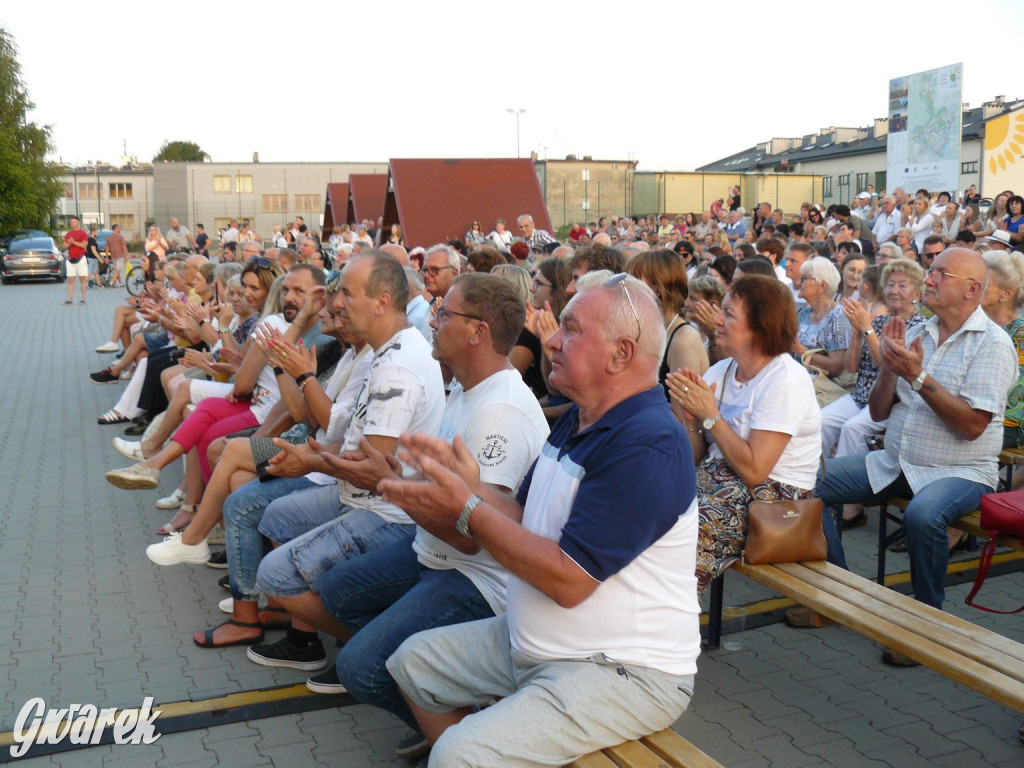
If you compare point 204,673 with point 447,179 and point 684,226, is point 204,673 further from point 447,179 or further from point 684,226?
point 684,226

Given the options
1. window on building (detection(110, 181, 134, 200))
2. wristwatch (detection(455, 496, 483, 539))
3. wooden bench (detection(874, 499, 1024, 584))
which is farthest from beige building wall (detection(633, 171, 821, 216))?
window on building (detection(110, 181, 134, 200))

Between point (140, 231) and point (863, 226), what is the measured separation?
64.6 metres

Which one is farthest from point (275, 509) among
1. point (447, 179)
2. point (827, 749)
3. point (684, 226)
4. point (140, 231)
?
point (140, 231)

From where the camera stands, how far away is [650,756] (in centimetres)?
258

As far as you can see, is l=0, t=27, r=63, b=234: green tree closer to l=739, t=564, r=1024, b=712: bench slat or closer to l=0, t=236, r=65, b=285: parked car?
l=0, t=236, r=65, b=285: parked car

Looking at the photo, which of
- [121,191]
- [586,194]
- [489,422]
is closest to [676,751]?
[489,422]

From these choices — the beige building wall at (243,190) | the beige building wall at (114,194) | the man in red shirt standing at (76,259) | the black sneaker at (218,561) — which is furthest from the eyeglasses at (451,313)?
the beige building wall at (114,194)

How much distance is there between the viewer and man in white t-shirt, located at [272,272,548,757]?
10.7 ft

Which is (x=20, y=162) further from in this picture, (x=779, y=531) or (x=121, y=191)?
(x=779, y=531)

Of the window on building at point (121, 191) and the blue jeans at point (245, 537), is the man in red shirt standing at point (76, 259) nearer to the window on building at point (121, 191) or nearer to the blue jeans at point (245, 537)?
the blue jeans at point (245, 537)

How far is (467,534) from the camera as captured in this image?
8.36 ft

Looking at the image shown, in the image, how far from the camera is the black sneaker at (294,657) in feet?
14.7

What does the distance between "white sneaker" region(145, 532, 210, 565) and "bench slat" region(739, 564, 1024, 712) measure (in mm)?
3448

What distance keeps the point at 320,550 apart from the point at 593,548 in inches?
76.3
